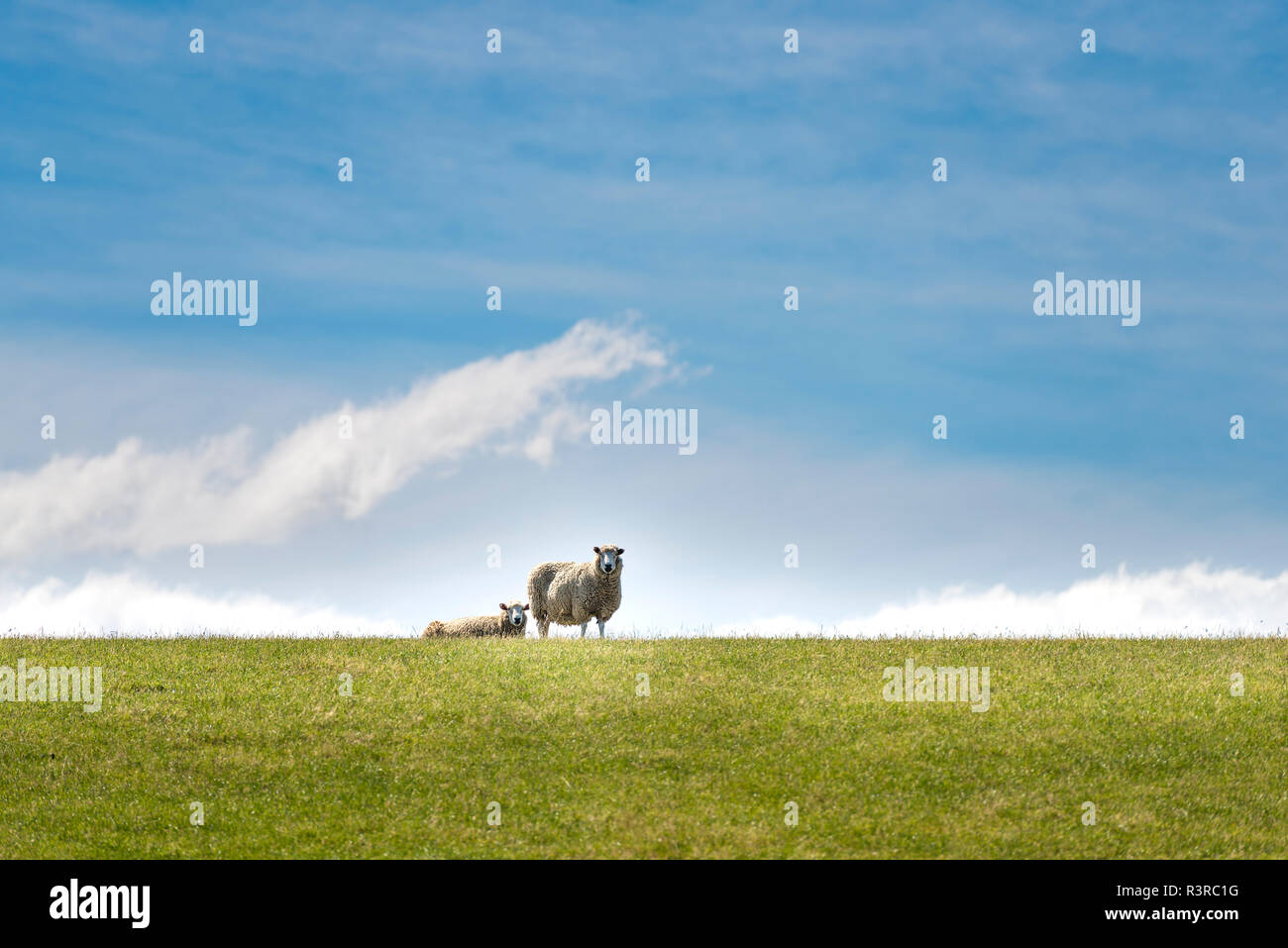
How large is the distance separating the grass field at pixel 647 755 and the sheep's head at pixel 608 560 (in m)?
4.84

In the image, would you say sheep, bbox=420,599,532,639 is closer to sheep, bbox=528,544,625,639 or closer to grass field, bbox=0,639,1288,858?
sheep, bbox=528,544,625,639

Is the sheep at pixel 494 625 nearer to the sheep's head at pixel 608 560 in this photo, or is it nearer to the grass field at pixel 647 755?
the sheep's head at pixel 608 560

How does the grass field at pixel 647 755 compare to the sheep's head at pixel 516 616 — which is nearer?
the grass field at pixel 647 755

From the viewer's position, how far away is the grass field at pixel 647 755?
751 inches

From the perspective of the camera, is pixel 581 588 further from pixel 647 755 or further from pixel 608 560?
pixel 647 755

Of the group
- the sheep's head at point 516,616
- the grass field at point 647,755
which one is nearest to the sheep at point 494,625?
the sheep's head at point 516,616

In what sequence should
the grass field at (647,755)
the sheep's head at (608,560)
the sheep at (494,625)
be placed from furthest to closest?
the sheep at (494,625), the sheep's head at (608,560), the grass field at (647,755)

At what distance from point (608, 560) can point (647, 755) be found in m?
13.1

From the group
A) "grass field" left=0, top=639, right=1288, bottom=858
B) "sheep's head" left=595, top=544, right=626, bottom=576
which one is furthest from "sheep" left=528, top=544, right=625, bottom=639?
"grass field" left=0, top=639, right=1288, bottom=858

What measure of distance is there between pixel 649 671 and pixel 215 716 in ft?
32.2

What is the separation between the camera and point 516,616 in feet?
129

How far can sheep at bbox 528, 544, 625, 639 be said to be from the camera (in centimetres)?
3575
